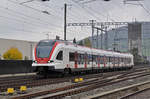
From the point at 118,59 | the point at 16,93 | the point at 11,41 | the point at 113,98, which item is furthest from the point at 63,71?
the point at 11,41

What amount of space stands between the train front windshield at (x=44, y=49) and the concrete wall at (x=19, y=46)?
51.3 metres

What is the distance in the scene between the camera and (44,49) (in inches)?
746

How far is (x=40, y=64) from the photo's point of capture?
1841 centimetres

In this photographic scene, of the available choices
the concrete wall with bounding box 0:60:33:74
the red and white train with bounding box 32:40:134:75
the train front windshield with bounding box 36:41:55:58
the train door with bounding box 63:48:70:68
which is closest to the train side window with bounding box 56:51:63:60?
the red and white train with bounding box 32:40:134:75

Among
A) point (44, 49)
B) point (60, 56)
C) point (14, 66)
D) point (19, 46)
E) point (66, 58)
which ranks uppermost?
point (19, 46)

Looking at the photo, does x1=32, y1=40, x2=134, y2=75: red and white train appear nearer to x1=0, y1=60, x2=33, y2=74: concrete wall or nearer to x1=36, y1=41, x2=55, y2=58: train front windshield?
x1=36, y1=41, x2=55, y2=58: train front windshield

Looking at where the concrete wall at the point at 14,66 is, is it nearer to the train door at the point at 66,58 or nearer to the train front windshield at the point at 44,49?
the train front windshield at the point at 44,49

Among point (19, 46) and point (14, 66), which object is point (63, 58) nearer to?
point (14, 66)

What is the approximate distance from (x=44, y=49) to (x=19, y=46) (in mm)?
55769

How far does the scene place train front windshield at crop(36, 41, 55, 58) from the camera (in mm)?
18695

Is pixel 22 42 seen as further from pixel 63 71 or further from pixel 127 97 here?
pixel 127 97

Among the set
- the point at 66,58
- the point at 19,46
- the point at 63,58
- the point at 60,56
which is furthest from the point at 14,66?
the point at 19,46

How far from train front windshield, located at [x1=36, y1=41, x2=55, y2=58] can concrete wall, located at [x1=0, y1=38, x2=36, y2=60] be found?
168 ft

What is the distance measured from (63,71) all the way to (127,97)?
987 centimetres
